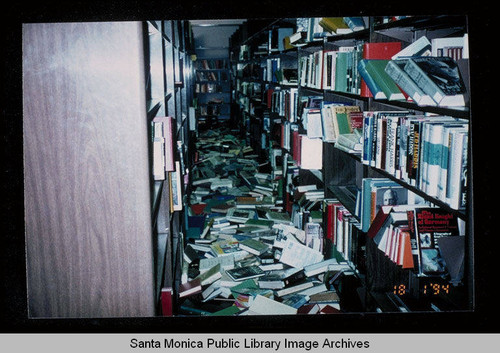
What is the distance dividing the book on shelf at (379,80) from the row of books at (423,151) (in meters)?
0.10

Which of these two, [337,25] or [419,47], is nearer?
[419,47]

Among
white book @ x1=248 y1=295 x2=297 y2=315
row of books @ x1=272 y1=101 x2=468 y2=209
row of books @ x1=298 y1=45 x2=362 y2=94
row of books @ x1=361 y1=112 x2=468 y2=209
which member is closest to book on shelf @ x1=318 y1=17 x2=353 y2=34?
row of books @ x1=298 y1=45 x2=362 y2=94

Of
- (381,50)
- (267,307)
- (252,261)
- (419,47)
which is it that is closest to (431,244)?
(419,47)

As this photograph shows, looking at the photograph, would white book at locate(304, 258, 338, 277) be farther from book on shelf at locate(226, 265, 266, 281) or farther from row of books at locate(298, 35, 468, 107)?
row of books at locate(298, 35, 468, 107)

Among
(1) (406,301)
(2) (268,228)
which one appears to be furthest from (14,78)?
(2) (268,228)

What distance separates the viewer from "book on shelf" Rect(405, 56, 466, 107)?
4.79ft

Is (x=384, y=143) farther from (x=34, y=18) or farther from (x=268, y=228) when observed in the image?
(x=268, y=228)

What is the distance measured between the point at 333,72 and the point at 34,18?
6.55 feet

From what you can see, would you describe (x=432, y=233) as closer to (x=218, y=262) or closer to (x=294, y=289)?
(x=294, y=289)

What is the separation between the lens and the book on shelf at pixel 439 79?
146 centimetres

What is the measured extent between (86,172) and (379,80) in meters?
1.36

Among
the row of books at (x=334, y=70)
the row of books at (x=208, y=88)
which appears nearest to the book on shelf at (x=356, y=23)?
the row of books at (x=334, y=70)

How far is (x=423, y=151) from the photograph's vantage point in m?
1.62

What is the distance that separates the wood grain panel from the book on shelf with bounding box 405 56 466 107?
1.01 m
